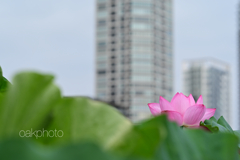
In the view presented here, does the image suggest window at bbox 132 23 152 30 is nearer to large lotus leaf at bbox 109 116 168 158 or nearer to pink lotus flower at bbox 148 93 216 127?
pink lotus flower at bbox 148 93 216 127

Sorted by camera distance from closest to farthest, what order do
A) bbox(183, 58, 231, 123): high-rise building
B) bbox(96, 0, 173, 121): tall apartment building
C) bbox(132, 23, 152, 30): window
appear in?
bbox(96, 0, 173, 121): tall apartment building < bbox(132, 23, 152, 30): window < bbox(183, 58, 231, 123): high-rise building

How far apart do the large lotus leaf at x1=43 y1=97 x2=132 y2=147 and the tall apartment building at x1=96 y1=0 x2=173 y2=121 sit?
28.5 metres

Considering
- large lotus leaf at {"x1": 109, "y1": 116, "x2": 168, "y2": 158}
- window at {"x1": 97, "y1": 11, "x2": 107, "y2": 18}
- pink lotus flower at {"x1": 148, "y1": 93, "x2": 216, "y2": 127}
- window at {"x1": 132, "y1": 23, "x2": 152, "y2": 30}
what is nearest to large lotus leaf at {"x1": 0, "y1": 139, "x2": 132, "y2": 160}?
large lotus leaf at {"x1": 109, "y1": 116, "x2": 168, "y2": 158}

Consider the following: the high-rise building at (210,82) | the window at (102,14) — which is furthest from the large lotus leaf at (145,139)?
the high-rise building at (210,82)

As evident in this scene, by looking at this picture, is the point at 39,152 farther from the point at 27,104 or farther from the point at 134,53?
the point at 134,53

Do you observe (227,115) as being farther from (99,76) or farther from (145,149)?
(145,149)

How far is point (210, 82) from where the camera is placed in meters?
35.8

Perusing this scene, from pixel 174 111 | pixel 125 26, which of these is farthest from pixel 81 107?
pixel 125 26

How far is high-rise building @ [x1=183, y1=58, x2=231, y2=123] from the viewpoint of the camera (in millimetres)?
35625

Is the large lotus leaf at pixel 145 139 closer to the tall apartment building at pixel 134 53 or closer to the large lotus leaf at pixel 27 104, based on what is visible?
the large lotus leaf at pixel 27 104

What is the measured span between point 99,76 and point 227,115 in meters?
17.5

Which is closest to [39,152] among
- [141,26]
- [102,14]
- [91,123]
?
[91,123]

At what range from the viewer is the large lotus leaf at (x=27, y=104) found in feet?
0.58

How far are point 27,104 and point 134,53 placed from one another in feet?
96.4
